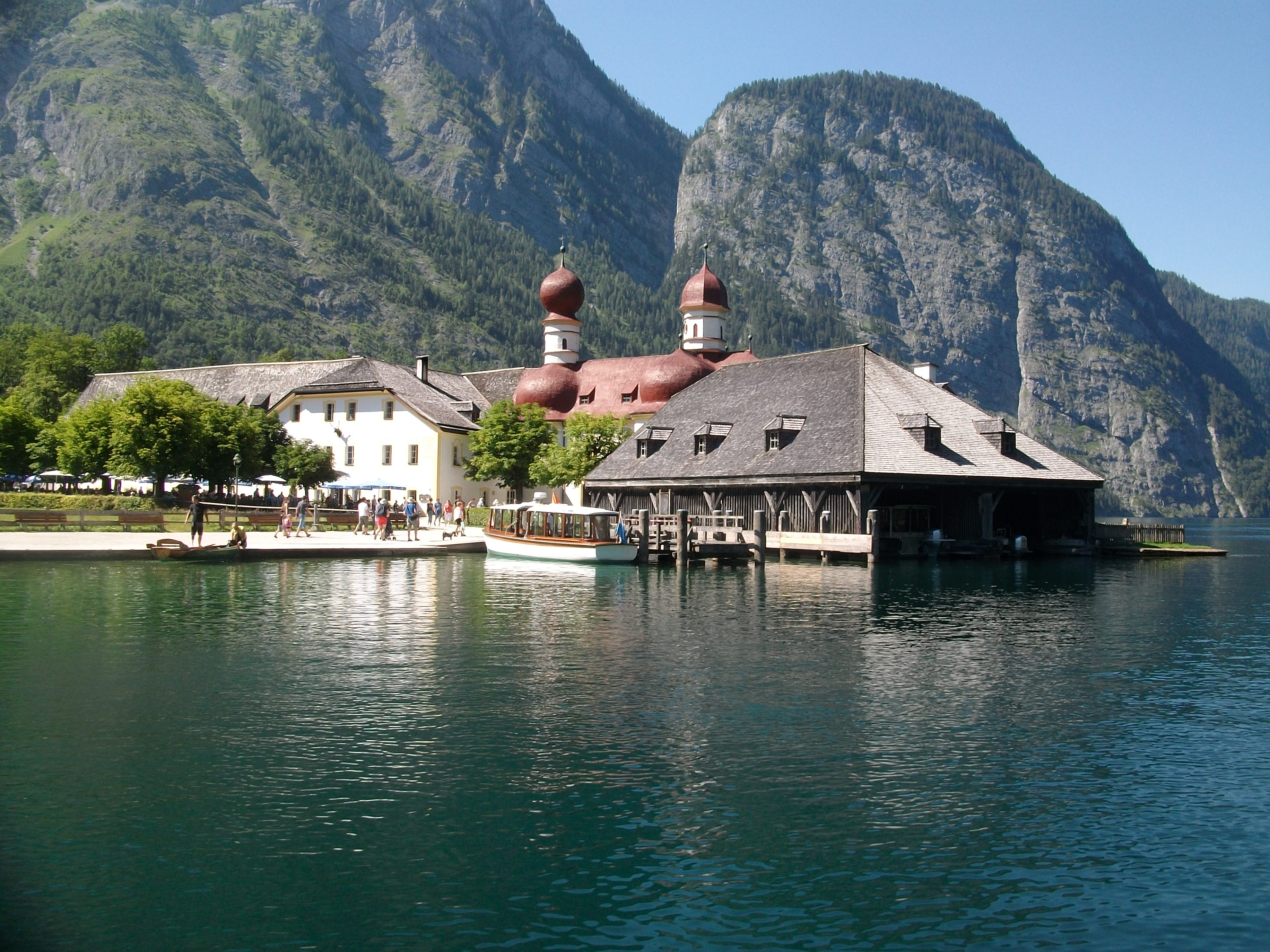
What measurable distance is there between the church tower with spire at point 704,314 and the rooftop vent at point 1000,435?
35468 mm

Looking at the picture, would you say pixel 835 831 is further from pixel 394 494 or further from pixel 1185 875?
pixel 394 494

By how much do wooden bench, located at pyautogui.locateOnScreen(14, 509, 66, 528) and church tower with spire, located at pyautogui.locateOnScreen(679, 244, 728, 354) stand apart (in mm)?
51530

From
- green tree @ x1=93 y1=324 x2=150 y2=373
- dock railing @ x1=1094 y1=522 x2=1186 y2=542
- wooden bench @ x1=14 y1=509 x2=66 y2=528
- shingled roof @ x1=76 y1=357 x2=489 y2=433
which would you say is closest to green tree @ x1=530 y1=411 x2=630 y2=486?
shingled roof @ x1=76 y1=357 x2=489 y2=433

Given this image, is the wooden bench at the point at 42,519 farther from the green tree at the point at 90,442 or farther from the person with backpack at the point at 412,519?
the person with backpack at the point at 412,519

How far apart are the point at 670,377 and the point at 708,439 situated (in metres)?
26.3

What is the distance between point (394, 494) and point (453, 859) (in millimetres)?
79053

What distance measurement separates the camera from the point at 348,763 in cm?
1673

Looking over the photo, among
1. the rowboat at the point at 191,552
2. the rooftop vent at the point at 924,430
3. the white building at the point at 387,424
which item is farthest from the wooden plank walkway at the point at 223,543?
the rooftop vent at the point at 924,430

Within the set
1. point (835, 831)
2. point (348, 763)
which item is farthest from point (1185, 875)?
point (348, 763)

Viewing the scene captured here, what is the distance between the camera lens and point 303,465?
85.4 meters

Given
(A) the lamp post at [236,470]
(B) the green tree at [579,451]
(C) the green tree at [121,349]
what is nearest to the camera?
(A) the lamp post at [236,470]

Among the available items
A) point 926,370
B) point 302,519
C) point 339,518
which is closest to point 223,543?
point 302,519

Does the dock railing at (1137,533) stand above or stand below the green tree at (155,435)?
below

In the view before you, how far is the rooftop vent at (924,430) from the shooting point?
5916 cm
